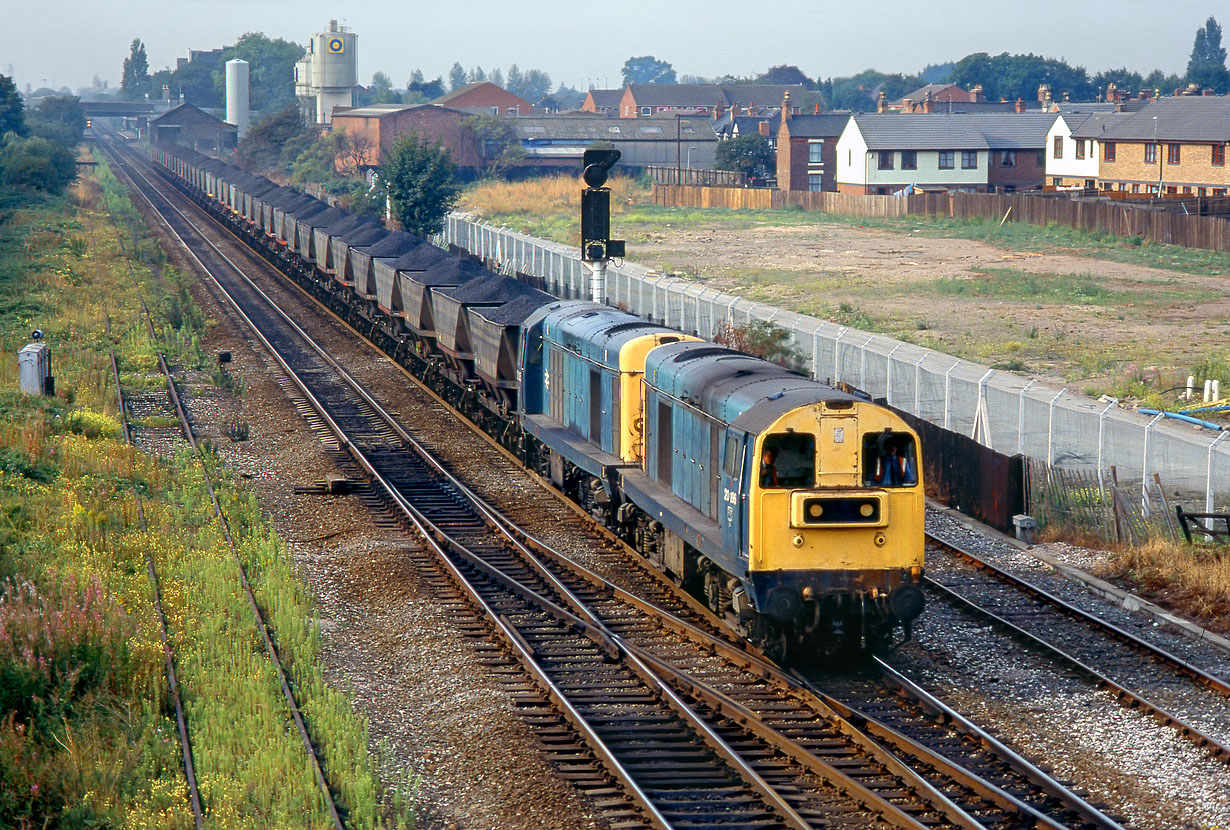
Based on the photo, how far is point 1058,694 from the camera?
1380cm

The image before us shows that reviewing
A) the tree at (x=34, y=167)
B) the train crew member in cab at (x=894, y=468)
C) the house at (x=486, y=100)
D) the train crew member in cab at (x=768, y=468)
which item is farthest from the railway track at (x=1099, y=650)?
the house at (x=486, y=100)

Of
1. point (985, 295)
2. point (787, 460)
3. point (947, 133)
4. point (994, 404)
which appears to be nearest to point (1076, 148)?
point (947, 133)

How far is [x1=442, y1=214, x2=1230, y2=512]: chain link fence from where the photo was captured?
23391mm

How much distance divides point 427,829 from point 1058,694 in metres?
6.89

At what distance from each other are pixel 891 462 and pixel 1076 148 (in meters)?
83.3

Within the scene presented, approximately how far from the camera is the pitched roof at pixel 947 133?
298ft

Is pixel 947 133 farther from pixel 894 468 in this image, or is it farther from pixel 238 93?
pixel 238 93

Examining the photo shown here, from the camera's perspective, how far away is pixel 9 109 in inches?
4555

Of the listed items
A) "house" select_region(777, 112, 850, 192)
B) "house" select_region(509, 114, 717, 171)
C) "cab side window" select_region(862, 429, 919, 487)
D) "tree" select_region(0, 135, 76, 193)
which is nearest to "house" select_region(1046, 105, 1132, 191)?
"house" select_region(777, 112, 850, 192)

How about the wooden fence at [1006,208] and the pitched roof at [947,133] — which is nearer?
the wooden fence at [1006,208]

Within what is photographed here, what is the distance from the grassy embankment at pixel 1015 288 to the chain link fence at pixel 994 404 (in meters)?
1.61

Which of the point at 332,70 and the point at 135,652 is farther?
the point at 332,70

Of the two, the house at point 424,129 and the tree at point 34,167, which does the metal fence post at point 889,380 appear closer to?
the tree at point 34,167

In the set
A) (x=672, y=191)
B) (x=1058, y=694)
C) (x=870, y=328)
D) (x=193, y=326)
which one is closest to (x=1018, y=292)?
(x=870, y=328)
